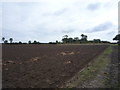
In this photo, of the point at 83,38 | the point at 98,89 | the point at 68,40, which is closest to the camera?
the point at 98,89

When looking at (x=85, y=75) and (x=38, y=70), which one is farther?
(x=38, y=70)

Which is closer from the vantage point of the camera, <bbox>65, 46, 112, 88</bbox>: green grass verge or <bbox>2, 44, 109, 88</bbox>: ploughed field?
→ <bbox>65, 46, 112, 88</bbox>: green grass verge

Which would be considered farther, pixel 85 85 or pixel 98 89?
pixel 85 85

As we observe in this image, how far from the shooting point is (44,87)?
7680 millimetres

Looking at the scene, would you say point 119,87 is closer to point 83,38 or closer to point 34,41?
point 34,41

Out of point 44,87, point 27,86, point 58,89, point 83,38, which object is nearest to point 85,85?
point 58,89

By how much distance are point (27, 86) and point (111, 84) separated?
4073 millimetres

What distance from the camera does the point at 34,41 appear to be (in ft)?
381

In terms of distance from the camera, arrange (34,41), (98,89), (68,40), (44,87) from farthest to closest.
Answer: (68,40) < (34,41) < (44,87) < (98,89)

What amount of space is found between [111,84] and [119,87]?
54 cm

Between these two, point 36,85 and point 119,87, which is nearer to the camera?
point 119,87

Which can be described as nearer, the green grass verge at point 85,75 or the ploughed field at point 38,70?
the green grass verge at point 85,75

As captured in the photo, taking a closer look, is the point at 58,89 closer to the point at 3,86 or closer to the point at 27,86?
the point at 27,86

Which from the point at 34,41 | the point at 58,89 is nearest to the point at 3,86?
the point at 58,89
